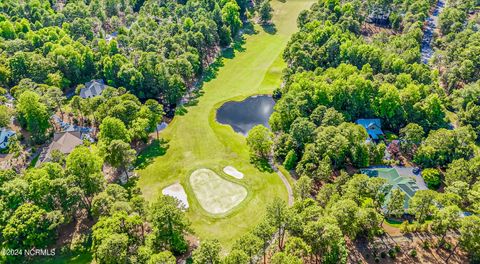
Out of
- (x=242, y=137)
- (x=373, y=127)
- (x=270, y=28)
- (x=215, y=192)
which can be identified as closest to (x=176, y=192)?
(x=215, y=192)

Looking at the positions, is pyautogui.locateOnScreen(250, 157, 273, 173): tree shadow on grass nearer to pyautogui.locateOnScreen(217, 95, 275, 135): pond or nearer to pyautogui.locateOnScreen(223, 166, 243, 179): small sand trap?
pyautogui.locateOnScreen(223, 166, 243, 179): small sand trap

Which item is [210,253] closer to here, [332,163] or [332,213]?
[332,213]

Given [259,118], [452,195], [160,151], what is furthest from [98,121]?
[452,195]

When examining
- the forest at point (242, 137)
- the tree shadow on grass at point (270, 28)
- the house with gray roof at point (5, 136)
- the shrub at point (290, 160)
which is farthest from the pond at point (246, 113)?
the house with gray roof at point (5, 136)

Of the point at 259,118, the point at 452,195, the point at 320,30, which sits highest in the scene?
the point at 320,30

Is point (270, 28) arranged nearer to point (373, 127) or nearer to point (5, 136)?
point (373, 127)

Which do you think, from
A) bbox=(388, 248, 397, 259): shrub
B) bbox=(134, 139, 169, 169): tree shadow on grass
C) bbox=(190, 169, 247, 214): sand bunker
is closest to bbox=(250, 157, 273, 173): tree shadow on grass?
bbox=(190, 169, 247, 214): sand bunker
